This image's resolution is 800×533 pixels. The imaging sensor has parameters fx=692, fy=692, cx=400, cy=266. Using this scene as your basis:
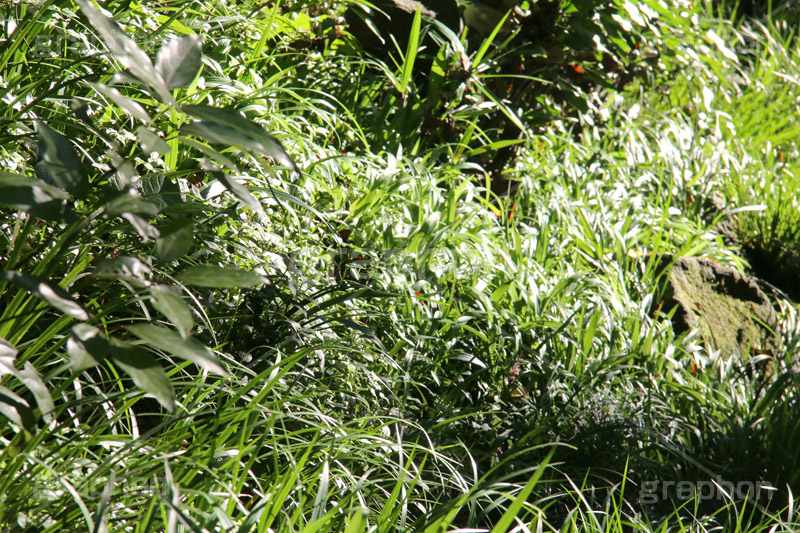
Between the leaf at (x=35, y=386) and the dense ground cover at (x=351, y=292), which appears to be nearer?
the leaf at (x=35, y=386)

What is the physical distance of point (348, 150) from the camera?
132 inches

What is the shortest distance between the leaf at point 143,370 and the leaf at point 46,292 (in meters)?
0.07

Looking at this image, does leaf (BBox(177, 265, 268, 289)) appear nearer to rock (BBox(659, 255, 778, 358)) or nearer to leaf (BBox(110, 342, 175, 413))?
leaf (BBox(110, 342, 175, 413))

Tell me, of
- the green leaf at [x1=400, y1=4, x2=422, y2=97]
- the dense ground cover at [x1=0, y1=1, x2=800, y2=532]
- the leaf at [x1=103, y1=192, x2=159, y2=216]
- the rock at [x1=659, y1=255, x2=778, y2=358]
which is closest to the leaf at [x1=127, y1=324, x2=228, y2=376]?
the dense ground cover at [x1=0, y1=1, x2=800, y2=532]

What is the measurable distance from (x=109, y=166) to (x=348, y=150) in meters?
1.67

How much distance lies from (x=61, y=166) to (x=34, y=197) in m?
0.07

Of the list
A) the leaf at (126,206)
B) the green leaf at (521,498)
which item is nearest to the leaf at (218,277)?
the leaf at (126,206)

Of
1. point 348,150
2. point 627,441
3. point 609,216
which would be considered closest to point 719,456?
point 627,441

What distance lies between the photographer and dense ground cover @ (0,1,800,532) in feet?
3.80

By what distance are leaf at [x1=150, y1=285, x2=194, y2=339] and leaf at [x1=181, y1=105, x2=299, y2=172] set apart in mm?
198

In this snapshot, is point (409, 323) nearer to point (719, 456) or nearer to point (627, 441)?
point (627, 441)

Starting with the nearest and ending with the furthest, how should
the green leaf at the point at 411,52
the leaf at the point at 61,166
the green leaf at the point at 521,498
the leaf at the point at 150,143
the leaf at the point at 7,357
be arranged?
the leaf at the point at 150,143 < the leaf at the point at 61,166 < the leaf at the point at 7,357 < the green leaf at the point at 521,498 < the green leaf at the point at 411,52

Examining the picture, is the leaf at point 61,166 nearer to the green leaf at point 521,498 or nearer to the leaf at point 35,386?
the leaf at point 35,386

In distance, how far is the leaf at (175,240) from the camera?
0.92 meters
